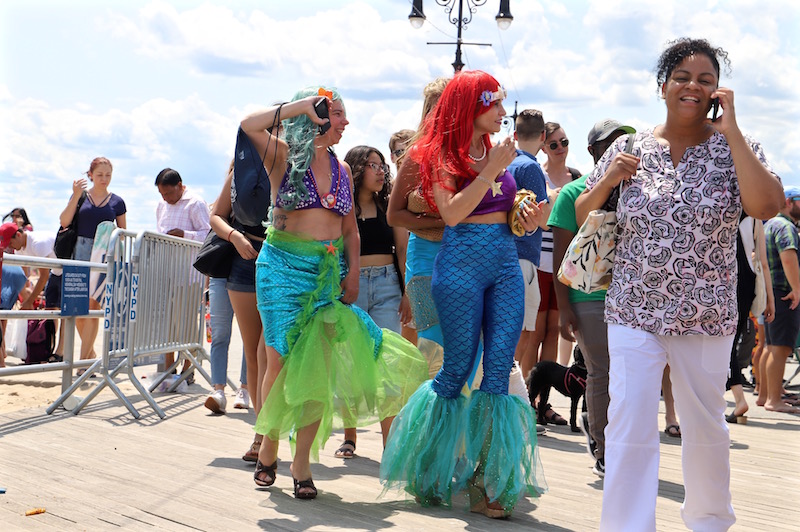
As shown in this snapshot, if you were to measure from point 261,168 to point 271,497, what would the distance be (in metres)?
1.74

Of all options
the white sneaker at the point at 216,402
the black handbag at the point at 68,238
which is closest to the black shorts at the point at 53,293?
the black handbag at the point at 68,238

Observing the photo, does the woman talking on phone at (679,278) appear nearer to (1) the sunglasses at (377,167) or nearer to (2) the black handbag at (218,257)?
(1) the sunglasses at (377,167)

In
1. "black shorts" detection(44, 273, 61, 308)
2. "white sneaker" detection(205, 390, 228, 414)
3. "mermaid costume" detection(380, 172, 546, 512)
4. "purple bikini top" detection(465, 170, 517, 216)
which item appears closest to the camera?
"mermaid costume" detection(380, 172, 546, 512)

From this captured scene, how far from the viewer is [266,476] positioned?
527 cm

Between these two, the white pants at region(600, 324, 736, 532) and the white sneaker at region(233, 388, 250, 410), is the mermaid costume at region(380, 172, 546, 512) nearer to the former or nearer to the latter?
the white pants at region(600, 324, 736, 532)

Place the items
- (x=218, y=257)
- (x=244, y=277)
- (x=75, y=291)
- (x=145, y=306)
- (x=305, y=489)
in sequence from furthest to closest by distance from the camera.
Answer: (x=75, y=291), (x=145, y=306), (x=218, y=257), (x=244, y=277), (x=305, y=489)

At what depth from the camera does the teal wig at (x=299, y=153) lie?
504 centimetres

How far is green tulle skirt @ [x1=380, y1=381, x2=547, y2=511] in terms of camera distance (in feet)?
15.3

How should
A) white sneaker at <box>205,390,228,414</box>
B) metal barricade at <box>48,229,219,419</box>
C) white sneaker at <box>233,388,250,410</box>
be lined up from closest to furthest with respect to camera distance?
1. metal barricade at <box>48,229,219,419</box>
2. white sneaker at <box>205,390,228,414</box>
3. white sneaker at <box>233,388,250,410</box>

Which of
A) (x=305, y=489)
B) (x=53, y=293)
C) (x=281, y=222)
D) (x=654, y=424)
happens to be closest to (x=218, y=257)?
(x=281, y=222)

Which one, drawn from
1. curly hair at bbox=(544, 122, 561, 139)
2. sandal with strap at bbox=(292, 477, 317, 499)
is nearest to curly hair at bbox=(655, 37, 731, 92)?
sandal with strap at bbox=(292, 477, 317, 499)

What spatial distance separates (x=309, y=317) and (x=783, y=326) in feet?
20.3

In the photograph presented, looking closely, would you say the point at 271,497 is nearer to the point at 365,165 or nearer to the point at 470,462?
the point at 470,462

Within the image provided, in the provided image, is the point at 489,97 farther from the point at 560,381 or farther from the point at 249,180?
the point at 560,381
